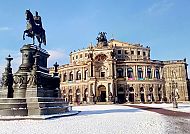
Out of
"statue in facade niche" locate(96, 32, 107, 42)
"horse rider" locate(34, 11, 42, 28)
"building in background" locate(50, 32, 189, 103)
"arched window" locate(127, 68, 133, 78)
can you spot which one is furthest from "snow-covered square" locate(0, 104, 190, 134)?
"statue in facade niche" locate(96, 32, 107, 42)

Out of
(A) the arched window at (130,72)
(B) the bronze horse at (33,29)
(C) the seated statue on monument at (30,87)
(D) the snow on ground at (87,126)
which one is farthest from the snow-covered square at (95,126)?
(A) the arched window at (130,72)

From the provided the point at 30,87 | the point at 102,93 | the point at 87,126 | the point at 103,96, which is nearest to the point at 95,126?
the point at 87,126

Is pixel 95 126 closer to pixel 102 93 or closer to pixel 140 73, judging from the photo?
pixel 102 93

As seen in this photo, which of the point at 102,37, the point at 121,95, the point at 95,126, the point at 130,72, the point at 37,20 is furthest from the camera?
the point at 102,37

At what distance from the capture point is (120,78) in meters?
81.1

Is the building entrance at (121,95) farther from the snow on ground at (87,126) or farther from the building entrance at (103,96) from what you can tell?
the snow on ground at (87,126)

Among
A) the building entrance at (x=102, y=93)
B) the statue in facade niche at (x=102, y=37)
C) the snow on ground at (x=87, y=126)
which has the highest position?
the statue in facade niche at (x=102, y=37)

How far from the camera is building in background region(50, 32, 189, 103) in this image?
78.8 metres

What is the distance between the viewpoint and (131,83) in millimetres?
80812

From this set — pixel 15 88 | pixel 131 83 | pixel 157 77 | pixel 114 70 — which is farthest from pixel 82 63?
pixel 15 88

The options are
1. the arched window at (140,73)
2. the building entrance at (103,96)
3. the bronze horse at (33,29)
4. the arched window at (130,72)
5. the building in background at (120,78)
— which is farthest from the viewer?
the arched window at (140,73)

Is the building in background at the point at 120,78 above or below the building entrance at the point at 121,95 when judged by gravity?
above

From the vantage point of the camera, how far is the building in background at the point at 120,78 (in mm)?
78812

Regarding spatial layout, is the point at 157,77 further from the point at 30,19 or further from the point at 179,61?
the point at 30,19
